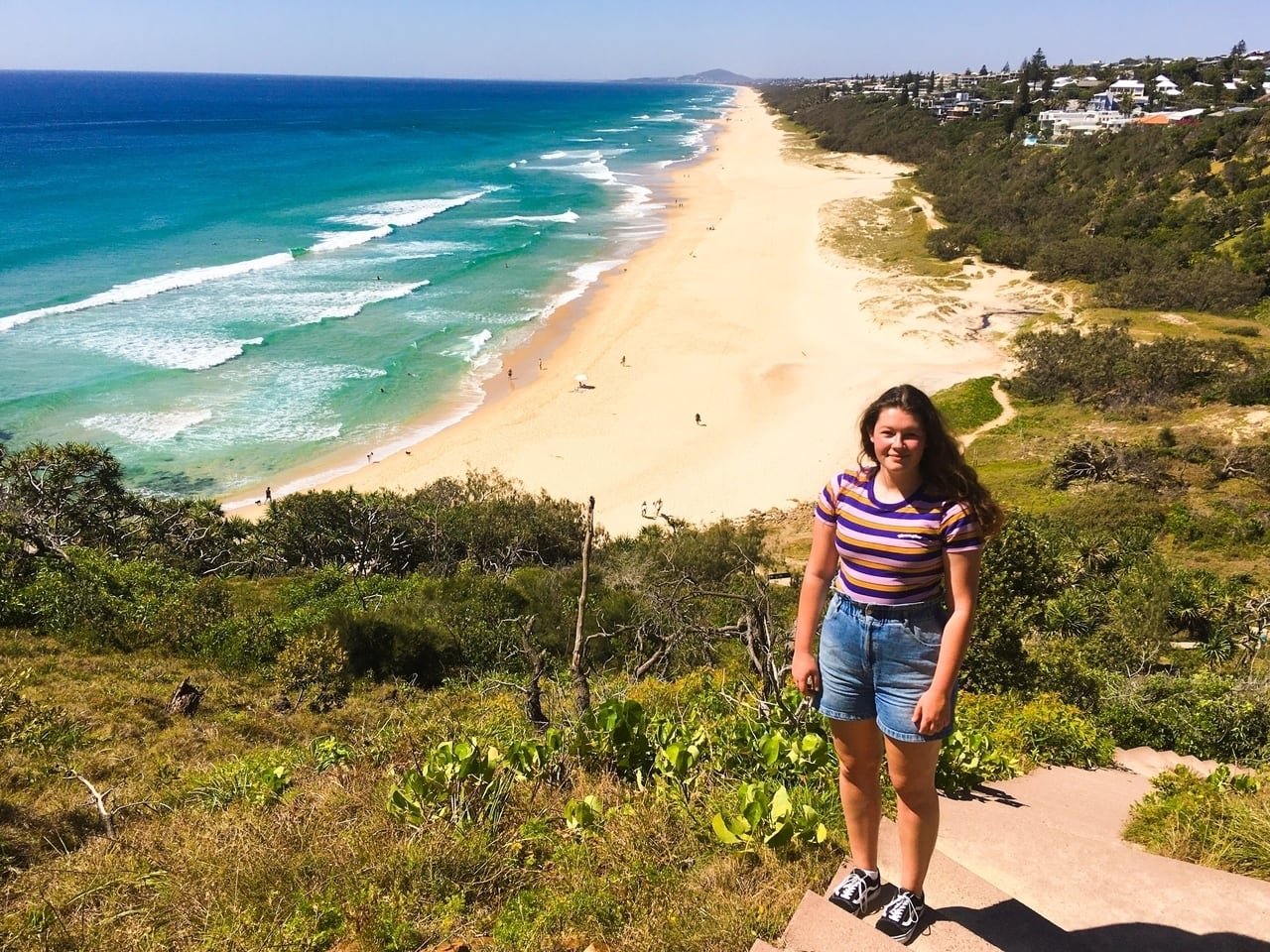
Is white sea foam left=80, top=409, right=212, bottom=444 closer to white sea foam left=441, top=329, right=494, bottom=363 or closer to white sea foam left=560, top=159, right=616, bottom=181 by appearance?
white sea foam left=441, top=329, right=494, bottom=363

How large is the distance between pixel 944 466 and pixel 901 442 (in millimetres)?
175

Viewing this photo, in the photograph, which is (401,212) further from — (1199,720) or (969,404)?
(1199,720)

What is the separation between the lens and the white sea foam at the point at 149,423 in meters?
22.2

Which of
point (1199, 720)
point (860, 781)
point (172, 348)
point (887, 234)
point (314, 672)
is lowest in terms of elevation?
point (887, 234)

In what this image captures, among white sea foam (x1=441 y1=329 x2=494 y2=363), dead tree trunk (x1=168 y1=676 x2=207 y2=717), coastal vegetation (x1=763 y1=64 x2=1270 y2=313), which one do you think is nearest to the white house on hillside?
coastal vegetation (x1=763 y1=64 x2=1270 y2=313)

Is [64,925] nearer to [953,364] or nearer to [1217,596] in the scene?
[1217,596]

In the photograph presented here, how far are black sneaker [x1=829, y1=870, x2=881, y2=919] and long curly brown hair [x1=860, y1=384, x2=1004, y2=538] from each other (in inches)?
56.4

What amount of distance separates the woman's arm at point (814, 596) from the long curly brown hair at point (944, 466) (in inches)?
15.6

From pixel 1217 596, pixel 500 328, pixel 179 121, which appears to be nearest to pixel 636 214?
pixel 500 328

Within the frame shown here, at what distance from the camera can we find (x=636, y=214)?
5378cm

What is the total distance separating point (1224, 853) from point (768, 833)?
2.13 metres

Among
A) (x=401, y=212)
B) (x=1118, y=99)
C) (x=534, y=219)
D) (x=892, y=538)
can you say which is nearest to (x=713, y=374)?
(x=892, y=538)

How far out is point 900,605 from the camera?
2643mm

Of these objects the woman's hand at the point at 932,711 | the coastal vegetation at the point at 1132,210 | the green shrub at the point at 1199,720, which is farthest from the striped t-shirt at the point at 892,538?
the coastal vegetation at the point at 1132,210
